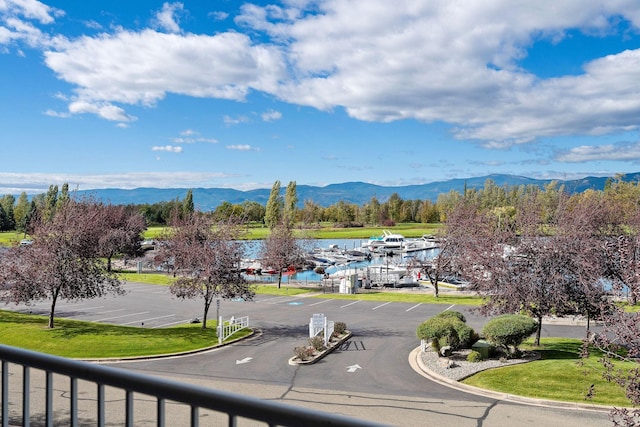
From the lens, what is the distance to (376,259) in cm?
8825

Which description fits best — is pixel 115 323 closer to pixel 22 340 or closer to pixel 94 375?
pixel 22 340

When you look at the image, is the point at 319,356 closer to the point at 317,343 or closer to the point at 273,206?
the point at 317,343

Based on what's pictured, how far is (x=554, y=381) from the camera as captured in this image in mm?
17703

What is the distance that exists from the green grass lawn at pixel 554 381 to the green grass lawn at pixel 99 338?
12.2m

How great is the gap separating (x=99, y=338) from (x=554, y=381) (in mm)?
18368

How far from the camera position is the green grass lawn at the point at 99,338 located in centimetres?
2180

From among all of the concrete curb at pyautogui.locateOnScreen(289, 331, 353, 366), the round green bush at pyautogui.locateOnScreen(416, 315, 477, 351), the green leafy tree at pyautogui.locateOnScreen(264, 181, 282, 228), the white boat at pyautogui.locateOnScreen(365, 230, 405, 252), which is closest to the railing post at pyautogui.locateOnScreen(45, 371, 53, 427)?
the concrete curb at pyautogui.locateOnScreen(289, 331, 353, 366)

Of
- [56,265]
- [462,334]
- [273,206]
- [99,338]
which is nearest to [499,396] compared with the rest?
[462,334]

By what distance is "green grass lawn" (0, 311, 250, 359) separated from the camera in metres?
21.8

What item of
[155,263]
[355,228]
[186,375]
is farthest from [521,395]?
→ [355,228]

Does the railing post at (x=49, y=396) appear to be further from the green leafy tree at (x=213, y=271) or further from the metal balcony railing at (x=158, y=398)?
the green leafy tree at (x=213, y=271)

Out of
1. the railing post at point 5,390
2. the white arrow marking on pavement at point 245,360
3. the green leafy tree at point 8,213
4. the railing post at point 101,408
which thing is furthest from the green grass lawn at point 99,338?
the green leafy tree at point 8,213

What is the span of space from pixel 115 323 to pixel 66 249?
633 cm

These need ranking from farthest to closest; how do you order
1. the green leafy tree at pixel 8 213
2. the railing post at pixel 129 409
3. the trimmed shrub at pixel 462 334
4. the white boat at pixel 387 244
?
the green leafy tree at pixel 8 213, the white boat at pixel 387 244, the trimmed shrub at pixel 462 334, the railing post at pixel 129 409
